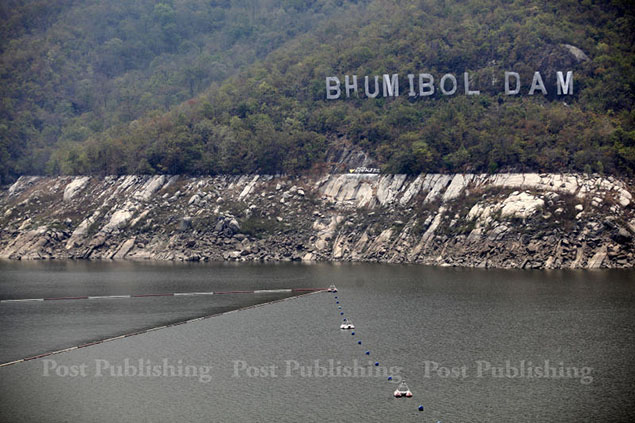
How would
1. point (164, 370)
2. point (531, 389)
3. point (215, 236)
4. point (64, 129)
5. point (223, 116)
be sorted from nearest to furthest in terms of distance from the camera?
point (531, 389)
point (164, 370)
point (215, 236)
point (223, 116)
point (64, 129)

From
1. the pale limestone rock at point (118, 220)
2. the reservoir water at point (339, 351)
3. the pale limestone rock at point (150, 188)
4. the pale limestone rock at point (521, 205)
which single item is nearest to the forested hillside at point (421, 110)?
the pale limestone rock at point (150, 188)

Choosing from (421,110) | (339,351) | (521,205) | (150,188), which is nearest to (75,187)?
(150,188)

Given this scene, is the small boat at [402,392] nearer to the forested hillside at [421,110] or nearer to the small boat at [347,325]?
the small boat at [347,325]

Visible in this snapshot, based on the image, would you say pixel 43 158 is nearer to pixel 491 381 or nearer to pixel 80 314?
pixel 80 314

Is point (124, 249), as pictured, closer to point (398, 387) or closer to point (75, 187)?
point (75, 187)

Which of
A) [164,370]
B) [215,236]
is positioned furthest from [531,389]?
[215,236]

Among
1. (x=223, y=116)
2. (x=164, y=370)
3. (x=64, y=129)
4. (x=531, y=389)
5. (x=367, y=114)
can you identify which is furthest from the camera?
(x=64, y=129)
